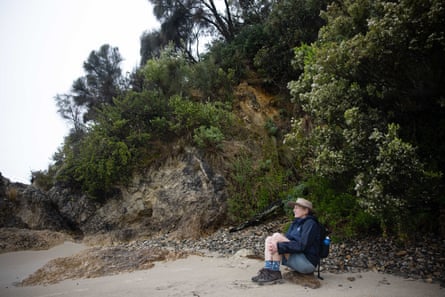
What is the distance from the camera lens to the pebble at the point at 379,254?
4.78 m

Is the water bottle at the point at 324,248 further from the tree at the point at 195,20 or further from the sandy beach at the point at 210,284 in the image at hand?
the tree at the point at 195,20

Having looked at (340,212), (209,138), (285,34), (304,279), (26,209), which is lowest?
(304,279)

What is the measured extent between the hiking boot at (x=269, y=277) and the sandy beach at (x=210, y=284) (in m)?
0.10

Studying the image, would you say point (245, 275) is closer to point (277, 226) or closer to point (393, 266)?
point (393, 266)

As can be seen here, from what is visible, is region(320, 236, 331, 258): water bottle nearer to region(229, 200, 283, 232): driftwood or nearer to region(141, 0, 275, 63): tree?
region(229, 200, 283, 232): driftwood

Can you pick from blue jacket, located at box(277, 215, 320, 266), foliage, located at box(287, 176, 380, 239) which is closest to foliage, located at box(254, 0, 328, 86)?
foliage, located at box(287, 176, 380, 239)

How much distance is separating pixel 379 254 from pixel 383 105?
2.78 meters

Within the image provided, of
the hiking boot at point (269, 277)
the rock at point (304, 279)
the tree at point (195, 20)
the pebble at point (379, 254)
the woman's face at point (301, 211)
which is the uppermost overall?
the tree at point (195, 20)

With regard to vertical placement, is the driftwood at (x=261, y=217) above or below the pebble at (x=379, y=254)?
above

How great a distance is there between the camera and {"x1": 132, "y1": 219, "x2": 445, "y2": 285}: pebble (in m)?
4.78

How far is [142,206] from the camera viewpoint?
1019 cm

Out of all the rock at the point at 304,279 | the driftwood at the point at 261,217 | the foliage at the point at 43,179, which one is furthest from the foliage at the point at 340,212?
the foliage at the point at 43,179

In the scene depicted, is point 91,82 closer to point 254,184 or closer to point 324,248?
point 254,184

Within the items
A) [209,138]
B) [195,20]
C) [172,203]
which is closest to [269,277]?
[172,203]
